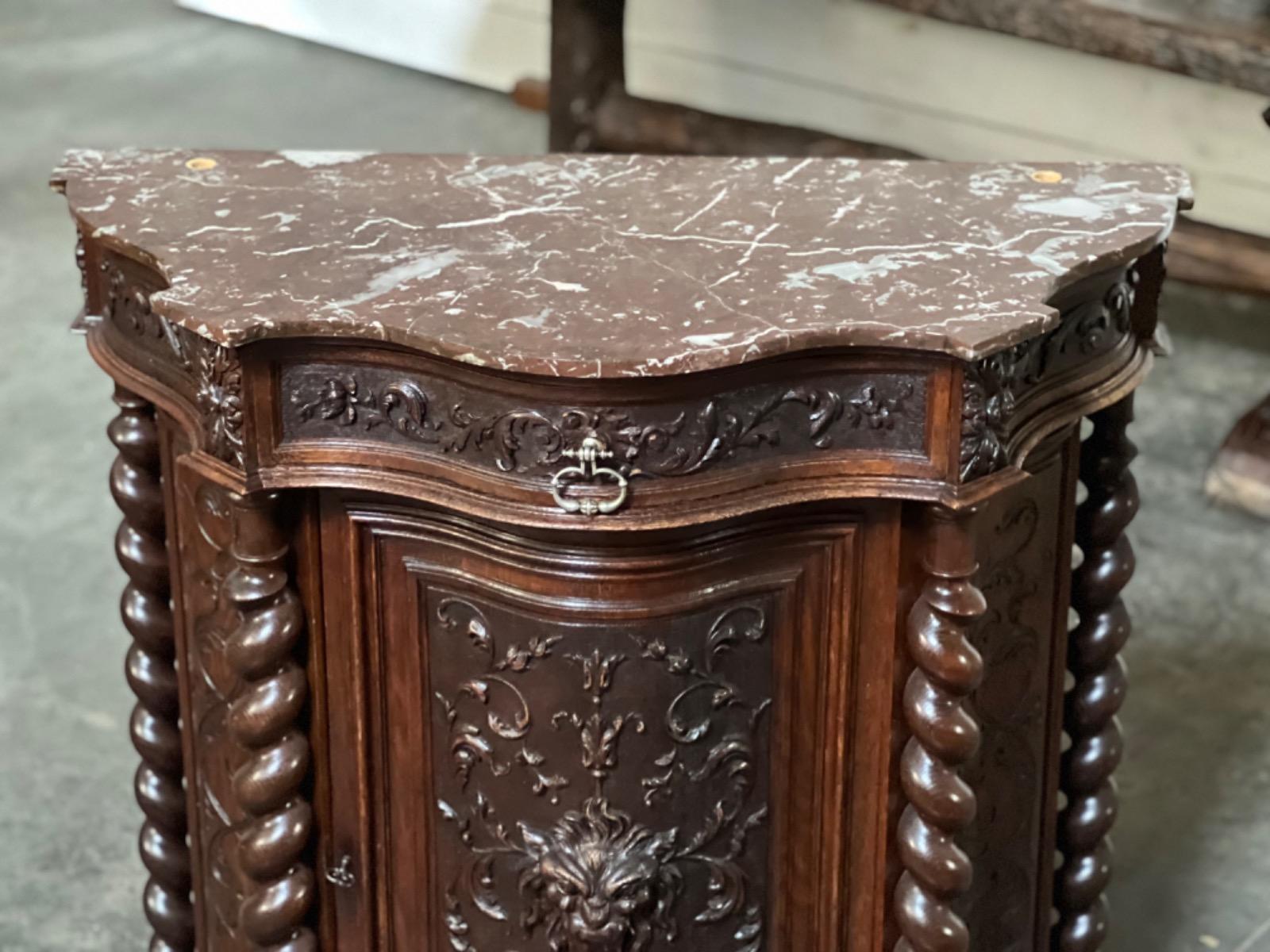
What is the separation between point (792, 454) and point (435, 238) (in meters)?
0.45

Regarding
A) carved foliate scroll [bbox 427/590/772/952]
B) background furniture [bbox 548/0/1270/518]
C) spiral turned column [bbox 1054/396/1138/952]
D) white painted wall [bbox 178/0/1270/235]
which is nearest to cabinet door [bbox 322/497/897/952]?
carved foliate scroll [bbox 427/590/772/952]

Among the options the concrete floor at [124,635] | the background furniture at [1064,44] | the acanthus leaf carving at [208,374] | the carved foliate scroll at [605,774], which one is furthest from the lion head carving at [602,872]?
the background furniture at [1064,44]

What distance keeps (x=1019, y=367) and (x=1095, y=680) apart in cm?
63

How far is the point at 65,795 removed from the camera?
2.87 m

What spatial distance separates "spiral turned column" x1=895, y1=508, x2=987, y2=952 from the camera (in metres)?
1.70

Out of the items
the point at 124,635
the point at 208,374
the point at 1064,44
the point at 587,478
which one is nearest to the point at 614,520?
the point at 587,478

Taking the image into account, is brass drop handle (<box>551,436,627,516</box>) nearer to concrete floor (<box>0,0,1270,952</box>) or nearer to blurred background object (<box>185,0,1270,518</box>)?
concrete floor (<box>0,0,1270,952</box>)

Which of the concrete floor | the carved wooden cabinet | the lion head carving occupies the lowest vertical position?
the concrete floor

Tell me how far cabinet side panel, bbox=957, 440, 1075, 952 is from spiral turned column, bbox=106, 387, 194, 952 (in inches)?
35.4

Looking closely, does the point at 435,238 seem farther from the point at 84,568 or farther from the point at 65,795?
the point at 84,568

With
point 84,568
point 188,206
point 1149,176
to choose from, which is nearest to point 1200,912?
point 1149,176

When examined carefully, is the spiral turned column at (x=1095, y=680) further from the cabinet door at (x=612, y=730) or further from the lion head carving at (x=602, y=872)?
the lion head carving at (x=602, y=872)

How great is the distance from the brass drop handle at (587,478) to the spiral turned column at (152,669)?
584 mm

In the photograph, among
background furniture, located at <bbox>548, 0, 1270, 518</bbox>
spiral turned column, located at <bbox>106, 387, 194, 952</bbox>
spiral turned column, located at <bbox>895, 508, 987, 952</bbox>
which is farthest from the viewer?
background furniture, located at <bbox>548, 0, 1270, 518</bbox>
